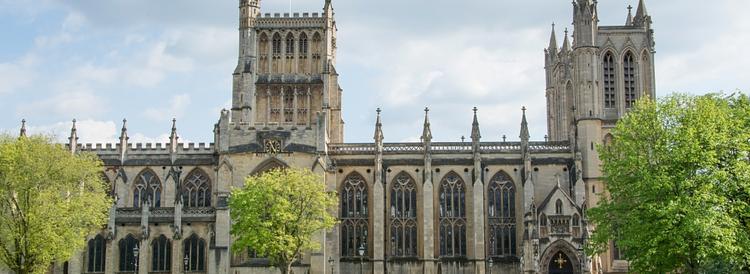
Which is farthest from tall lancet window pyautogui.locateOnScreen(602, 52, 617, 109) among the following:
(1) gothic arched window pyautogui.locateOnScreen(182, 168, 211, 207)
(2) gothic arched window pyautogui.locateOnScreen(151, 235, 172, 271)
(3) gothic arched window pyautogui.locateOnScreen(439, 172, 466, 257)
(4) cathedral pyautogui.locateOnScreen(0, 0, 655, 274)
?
(2) gothic arched window pyautogui.locateOnScreen(151, 235, 172, 271)

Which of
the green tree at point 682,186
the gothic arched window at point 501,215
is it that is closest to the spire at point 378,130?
the gothic arched window at point 501,215

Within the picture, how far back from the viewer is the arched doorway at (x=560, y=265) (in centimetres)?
6669

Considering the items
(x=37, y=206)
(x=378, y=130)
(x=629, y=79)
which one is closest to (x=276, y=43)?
(x=378, y=130)

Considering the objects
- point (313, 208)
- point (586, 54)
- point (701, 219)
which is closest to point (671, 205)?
point (701, 219)

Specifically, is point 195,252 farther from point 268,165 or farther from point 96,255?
point 268,165

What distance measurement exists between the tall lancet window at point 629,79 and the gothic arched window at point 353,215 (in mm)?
21787

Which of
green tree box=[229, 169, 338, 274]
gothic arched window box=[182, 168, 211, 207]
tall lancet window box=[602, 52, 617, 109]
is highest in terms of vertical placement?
tall lancet window box=[602, 52, 617, 109]

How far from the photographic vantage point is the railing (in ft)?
246

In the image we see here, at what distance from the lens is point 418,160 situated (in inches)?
2945

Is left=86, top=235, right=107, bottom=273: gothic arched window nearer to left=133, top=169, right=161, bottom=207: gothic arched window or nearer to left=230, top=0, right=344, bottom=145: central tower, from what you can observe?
left=133, top=169, right=161, bottom=207: gothic arched window

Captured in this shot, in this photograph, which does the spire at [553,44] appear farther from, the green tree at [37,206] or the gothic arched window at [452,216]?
the green tree at [37,206]

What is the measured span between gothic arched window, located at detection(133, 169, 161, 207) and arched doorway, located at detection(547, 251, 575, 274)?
3154 cm

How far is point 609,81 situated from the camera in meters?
74.2

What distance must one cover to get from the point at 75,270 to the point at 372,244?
2253 centimetres
